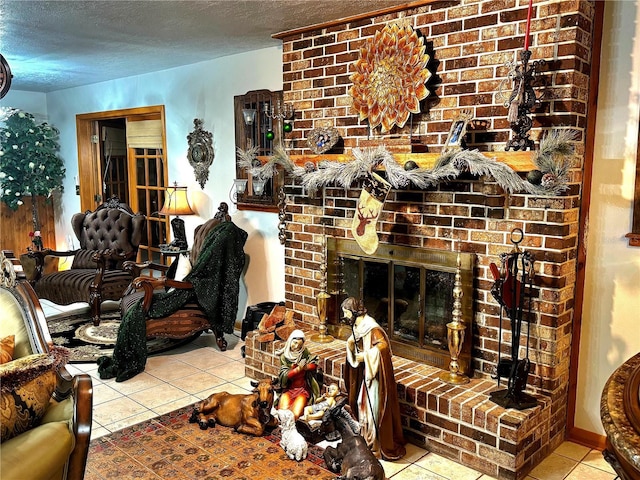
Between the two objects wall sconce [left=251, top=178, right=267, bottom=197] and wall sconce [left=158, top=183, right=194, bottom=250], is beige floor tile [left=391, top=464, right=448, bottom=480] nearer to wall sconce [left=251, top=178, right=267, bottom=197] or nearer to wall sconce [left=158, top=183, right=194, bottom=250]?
wall sconce [left=251, top=178, right=267, bottom=197]

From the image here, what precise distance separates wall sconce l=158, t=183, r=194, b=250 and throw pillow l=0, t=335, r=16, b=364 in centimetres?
265

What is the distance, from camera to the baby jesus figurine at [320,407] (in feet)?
9.14

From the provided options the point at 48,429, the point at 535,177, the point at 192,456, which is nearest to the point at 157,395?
the point at 192,456

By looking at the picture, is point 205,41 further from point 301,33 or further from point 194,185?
point 194,185

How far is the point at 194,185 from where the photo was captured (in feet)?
16.6

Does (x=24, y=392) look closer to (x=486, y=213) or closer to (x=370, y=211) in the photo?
(x=370, y=211)

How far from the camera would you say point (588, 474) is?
8.38 feet

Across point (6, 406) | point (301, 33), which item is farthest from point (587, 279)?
point (6, 406)

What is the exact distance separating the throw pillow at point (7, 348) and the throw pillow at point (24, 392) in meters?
0.32

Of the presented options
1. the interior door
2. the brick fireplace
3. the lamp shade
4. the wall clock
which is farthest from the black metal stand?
the brick fireplace

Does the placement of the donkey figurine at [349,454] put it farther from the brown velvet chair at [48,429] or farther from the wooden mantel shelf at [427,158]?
the wooden mantel shelf at [427,158]

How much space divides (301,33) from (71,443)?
2818 millimetres

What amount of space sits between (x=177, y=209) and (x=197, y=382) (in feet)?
6.10

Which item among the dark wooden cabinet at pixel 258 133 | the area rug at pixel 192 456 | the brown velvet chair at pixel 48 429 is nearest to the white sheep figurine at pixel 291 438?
the area rug at pixel 192 456
